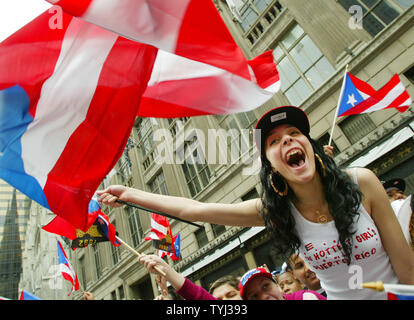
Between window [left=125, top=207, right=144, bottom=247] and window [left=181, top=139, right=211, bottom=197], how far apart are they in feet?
21.7

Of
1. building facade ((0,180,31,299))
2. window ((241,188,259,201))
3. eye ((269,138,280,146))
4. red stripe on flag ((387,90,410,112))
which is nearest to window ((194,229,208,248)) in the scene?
window ((241,188,259,201))

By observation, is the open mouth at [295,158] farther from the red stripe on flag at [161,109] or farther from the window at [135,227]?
the window at [135,227]

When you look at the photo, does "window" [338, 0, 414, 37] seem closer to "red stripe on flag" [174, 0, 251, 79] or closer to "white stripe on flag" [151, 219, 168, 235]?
"red stripe on flag" [174, 0, 251, 79]

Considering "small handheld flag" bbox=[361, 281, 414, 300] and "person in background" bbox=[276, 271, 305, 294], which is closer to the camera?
"small handheld flag" bbox=[361, 281, 414, 300]

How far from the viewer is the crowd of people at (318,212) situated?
154cm

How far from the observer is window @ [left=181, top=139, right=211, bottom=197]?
Result: 15727 mm

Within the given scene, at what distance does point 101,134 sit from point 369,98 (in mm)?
5708

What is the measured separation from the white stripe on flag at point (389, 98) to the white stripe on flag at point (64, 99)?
5498mm

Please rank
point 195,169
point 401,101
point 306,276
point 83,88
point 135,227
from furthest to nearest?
point 135,227 → point 195,169 → point 401,101 → point 306,276 → point 83,88

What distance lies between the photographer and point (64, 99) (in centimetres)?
250

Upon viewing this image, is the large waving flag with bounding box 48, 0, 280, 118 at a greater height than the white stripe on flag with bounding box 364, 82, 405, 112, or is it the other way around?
the white stripe on flag with bounding box 364, 82, 405, 112

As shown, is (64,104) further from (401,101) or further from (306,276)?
(401,101)

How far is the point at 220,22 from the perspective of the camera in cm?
249

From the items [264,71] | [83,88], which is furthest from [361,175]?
[83,88]
